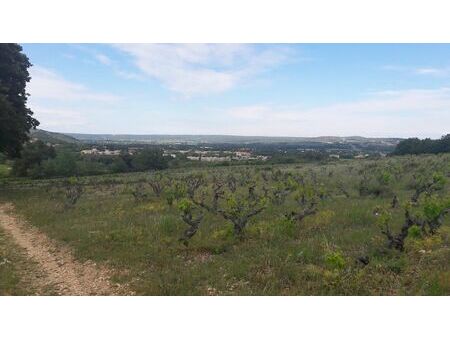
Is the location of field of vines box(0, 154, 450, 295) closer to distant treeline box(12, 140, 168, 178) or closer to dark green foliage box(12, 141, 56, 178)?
distant treeline box(12, 140, 168, 178)

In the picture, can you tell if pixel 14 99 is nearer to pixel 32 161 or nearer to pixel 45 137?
pixel 32 161

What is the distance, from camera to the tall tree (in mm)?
25797

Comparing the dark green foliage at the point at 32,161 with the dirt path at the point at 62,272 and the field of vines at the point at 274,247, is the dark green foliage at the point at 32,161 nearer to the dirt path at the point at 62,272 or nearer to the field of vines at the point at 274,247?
the field of vines at the point at 274,247

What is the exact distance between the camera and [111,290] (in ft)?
29.2

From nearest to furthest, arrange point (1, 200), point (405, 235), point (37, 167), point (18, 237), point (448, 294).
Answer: point (448, 294) → point (405, 235) → point (18, 237) → point (1, 200) → point (37, 167)

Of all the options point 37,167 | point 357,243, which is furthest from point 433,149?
point 357,243

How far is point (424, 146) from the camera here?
70.4 m

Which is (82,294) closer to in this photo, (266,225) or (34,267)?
(34,267)

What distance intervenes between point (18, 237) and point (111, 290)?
24.7 feet

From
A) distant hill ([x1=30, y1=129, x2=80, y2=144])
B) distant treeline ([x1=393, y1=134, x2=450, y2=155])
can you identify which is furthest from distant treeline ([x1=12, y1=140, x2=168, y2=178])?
distant hill ([x1=30, y1=129, x2=80, y2=144])

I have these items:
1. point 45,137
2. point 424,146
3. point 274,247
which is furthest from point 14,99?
point 45,137

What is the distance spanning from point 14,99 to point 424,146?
2546 inches

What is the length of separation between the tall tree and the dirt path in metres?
13.4

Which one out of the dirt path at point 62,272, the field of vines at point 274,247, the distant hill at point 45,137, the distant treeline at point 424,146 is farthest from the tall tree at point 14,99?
the distant hill at point 45,137
